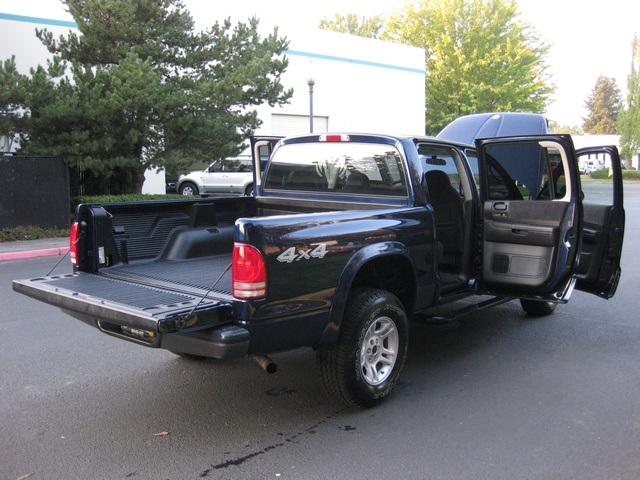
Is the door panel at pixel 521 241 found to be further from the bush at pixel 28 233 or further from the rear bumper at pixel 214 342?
the bush at pixel 28 233

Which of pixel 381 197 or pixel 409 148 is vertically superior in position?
pixel 409 148

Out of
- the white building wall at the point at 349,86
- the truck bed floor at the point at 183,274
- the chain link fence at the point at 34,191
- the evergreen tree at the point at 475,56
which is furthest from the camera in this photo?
the evergreen tree at the point at 475,56

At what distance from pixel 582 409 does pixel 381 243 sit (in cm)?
184

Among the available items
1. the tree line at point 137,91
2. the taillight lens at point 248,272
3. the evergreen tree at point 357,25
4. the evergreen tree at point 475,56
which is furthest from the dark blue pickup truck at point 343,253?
the evergreen tree at point 357,25

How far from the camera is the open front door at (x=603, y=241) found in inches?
232

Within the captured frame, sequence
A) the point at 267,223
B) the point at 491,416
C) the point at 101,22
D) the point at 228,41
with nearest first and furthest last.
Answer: the point at 267,223
the point at 491,416
the point at 101,22
the point at 228,41

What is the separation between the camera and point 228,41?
1619 cm

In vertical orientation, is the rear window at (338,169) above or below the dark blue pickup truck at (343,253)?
above

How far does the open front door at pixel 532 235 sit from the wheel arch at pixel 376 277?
1220 mm

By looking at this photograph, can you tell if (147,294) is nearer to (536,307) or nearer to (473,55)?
(536,307)

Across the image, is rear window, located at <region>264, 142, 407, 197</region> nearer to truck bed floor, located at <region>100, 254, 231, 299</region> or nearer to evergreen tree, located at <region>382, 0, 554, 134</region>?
truck bed floor, located at <region>100, 254, 231, 299</region>

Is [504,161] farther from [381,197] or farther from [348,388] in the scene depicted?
[348,388]

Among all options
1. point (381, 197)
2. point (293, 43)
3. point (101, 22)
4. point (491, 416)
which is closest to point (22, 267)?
point (101, 22)

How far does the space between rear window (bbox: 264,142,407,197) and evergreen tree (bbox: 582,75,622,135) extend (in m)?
90.0
